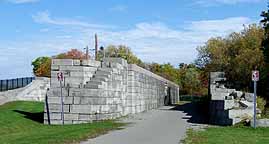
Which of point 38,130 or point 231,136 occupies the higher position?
point 231,136

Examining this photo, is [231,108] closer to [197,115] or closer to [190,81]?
[197,115]

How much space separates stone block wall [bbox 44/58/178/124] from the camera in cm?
2544

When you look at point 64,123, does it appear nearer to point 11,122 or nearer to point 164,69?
point 11,122

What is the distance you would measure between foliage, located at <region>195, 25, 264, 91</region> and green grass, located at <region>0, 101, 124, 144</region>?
14688mm

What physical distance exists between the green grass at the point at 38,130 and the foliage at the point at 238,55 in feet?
48.2

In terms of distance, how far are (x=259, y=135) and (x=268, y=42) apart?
38.0ft

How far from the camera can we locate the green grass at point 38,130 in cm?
1766

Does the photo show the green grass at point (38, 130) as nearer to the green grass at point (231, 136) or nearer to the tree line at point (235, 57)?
the green grass at point (231, 136)

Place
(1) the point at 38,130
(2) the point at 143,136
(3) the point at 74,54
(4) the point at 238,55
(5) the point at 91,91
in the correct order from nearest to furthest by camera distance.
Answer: (2) the point at 143,136
(1) the point at 38,130
(5) the point at 91,91
(4) the point at 238,55
(3) the point at 74,54

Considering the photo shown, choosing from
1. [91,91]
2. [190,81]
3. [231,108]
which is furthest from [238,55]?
[190,81]

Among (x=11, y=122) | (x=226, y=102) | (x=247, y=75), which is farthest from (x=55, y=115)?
(x=247, y=75)

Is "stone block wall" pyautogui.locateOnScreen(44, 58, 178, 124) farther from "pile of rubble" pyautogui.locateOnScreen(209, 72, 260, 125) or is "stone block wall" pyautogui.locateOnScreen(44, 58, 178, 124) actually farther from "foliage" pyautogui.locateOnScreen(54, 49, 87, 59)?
"foliage" pyautogui.locateOnScreen(54, 49, 87, 59)

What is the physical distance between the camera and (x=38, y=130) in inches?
880

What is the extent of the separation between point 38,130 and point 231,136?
868 centimetres
